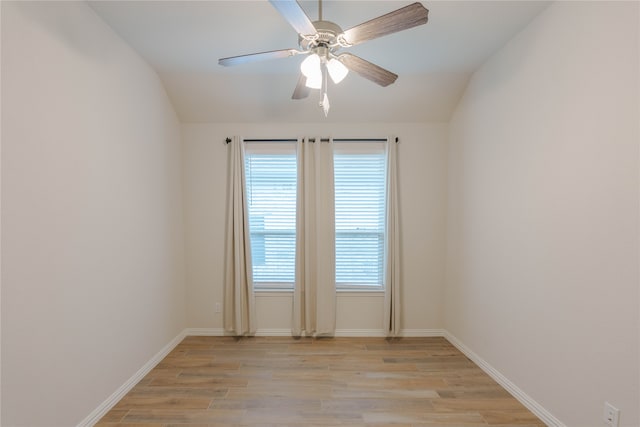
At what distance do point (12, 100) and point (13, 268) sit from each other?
0.83m

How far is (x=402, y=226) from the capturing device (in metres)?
3.20

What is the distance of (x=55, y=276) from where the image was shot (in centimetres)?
159

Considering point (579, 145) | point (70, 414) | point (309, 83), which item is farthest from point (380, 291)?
point (70, 414)

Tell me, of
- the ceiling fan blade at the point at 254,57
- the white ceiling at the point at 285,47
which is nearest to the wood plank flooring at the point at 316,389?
the ceiling fan blade at the point at 254,57

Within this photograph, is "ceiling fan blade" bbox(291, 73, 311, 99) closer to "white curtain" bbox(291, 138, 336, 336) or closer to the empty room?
the empty room

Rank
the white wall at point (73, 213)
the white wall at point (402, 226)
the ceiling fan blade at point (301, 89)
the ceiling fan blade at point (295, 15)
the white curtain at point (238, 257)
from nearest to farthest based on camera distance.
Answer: the ceiling fan blade at point (295, 15)
the white wall at point (73, 213)
the ceiling fan blade at point (301, 89)
the white curtain at point (238, 257)
the white wall at point (402, 226)

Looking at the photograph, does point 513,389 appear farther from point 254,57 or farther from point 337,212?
point 254,57

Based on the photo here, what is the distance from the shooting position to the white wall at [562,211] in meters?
1.41

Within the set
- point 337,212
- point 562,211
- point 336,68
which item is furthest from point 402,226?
point 336,68

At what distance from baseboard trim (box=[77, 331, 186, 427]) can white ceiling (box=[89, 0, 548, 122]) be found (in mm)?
2464

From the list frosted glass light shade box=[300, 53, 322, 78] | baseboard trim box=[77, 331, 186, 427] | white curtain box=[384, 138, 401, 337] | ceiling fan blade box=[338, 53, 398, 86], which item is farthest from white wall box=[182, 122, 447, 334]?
frosted glass light shade box=[300, 53, 322, 78]

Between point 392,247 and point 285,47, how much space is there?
87.7 inches

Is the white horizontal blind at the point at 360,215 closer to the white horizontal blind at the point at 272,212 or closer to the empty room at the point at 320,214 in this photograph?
the empty room at the point at 320,214

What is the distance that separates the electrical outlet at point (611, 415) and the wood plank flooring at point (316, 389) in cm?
49
